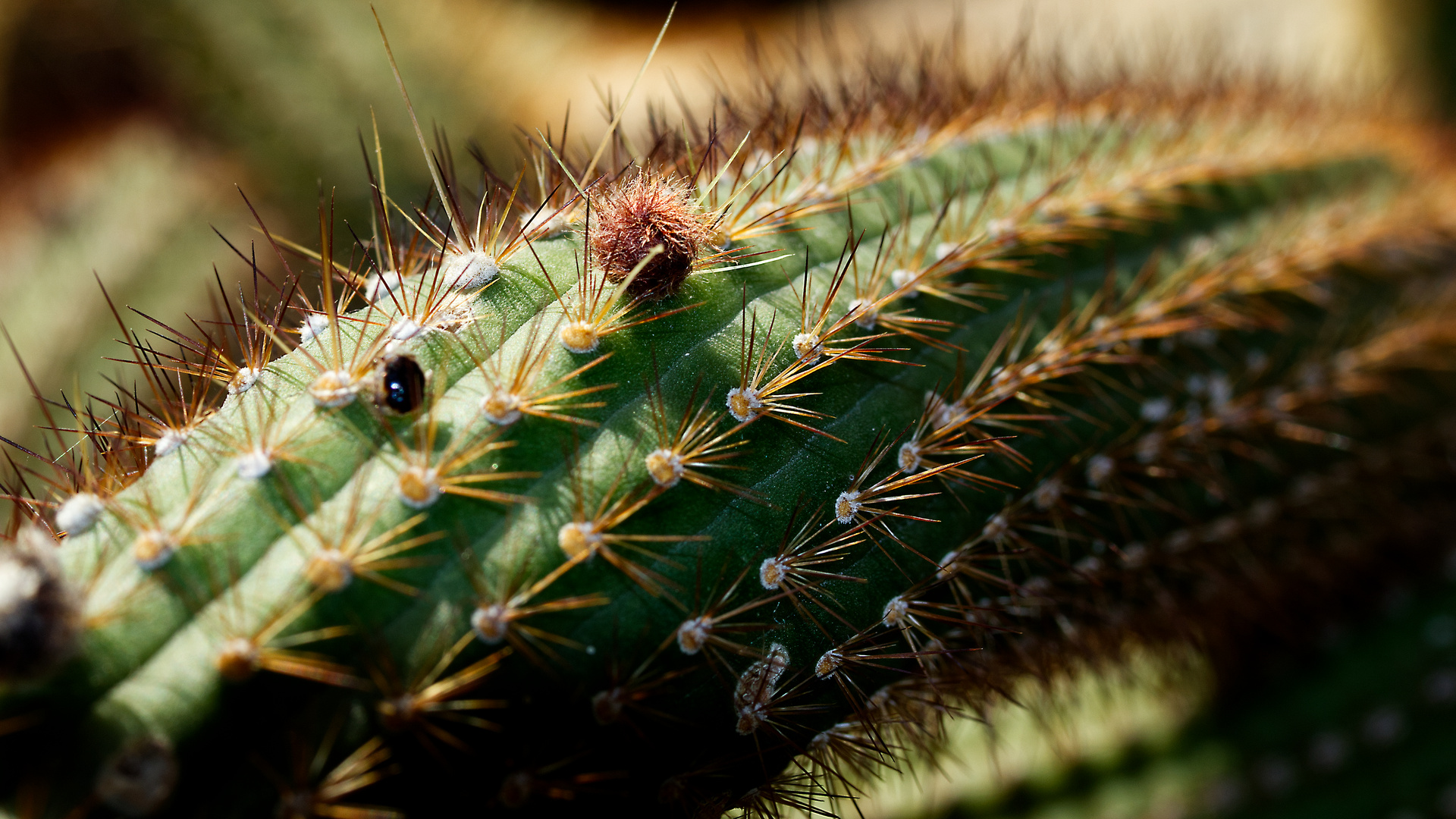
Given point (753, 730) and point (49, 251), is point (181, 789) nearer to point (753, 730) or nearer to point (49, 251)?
point (753, 730)

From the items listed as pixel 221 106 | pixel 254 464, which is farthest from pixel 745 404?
pixel 221 106

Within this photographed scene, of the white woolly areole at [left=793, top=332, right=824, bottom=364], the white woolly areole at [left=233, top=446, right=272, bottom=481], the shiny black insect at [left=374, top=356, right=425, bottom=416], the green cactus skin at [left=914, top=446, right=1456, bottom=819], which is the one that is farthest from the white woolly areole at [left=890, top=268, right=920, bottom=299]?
the green cactus skin at [left=914, top=446, right=1456, bottom=819]

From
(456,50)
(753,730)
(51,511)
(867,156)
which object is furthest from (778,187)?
(456,50)

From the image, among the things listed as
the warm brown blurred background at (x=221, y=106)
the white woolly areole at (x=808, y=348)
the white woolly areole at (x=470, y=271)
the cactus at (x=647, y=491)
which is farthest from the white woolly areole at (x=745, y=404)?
the warm brown blurred background at (x=221, y=106)

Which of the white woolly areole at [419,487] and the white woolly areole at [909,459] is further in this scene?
the white woolly areole at [909,459]

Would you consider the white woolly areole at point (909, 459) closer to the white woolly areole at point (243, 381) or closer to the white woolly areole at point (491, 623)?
the white woolly areole at point (491, 623)

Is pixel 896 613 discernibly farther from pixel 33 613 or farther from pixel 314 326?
pixel 33 613
